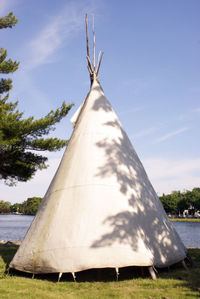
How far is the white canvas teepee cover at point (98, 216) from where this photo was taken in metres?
6.62

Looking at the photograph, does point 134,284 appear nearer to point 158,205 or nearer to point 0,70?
point 158,205

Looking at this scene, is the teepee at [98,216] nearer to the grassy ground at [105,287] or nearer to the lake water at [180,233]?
the grassy ground at [105,287]

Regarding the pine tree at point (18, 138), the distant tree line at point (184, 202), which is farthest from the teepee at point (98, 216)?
the distant tree line at point (184, 202)

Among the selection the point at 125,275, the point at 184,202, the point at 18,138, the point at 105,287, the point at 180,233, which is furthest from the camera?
the point at 184,202

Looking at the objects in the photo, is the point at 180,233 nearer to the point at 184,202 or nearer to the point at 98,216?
the point at 98,216

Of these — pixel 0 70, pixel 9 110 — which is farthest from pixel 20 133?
pixel 0 70

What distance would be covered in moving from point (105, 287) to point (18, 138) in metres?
10.8

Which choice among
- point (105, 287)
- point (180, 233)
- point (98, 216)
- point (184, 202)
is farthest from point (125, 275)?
point (184, 202)

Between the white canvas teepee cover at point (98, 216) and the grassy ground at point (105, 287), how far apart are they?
1.14 feet

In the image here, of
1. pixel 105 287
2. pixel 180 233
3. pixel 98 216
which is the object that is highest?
pixel 98 216

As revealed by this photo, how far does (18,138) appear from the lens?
15242 mm

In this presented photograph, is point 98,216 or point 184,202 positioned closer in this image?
point 98,216

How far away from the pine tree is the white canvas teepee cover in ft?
22.8

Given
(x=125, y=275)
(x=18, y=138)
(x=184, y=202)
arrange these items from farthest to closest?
(x=184, y=202), (x=18, y=138), (x=125, y=275)
